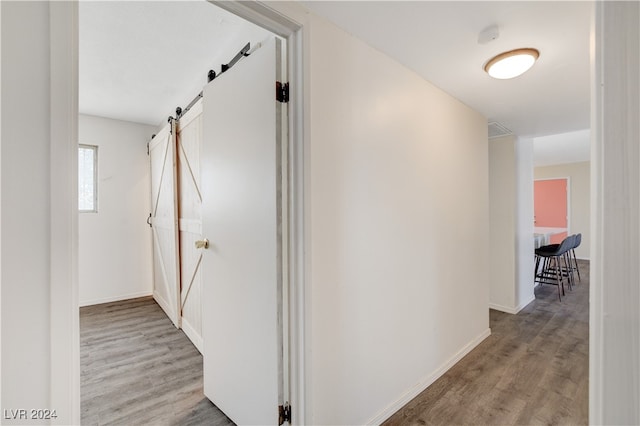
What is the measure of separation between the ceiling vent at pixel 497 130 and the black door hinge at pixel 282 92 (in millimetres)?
2669

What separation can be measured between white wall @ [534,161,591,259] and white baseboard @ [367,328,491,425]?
619 centimetres

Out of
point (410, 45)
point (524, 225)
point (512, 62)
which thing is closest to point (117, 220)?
point (410, 45)

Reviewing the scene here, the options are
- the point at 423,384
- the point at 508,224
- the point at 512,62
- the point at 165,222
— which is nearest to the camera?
the point at 512,62

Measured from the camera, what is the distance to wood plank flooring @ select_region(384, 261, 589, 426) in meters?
1.77

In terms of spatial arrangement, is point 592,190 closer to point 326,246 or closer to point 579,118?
point 326,246

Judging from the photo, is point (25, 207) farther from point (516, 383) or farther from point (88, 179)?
point (88, 179)

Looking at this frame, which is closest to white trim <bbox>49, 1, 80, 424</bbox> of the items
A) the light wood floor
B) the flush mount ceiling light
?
the light wood floor

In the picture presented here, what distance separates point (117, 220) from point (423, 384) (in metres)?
4.25

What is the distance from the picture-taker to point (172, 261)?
3135 millimetres

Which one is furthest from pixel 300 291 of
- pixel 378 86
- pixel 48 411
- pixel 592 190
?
pixel 378 86

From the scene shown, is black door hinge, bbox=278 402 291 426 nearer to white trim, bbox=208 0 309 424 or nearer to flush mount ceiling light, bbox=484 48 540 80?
white trim, bbox=208 0 309 424

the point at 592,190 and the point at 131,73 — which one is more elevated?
the point at 131,73

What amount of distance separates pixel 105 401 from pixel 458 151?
10.7 ft

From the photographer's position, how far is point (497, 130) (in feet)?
11.1
